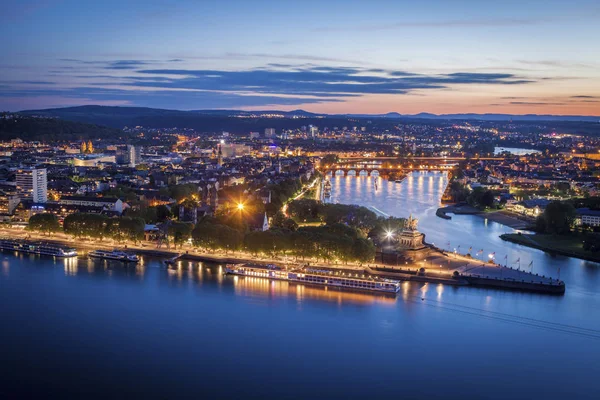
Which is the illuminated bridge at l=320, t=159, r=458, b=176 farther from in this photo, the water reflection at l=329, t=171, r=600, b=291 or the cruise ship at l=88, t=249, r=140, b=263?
the cruise ship at l=88, t=249, r=140, b=263

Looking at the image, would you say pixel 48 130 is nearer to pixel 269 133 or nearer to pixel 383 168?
pixel 383 168

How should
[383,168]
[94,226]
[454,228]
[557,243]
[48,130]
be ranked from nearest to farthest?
[94,226]
[557,243]
[454,228]
[383,168]
[48,130]

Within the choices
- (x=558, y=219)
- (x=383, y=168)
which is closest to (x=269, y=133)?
(x=383, y=168)

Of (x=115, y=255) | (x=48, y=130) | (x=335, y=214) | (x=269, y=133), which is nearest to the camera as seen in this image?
(x=115, y=255)

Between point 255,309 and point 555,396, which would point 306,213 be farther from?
point 555,396

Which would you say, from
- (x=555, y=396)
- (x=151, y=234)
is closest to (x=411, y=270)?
(x=555, y=396)

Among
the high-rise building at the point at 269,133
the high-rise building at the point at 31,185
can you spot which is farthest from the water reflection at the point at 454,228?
the high-rise building at the point at 269,133
